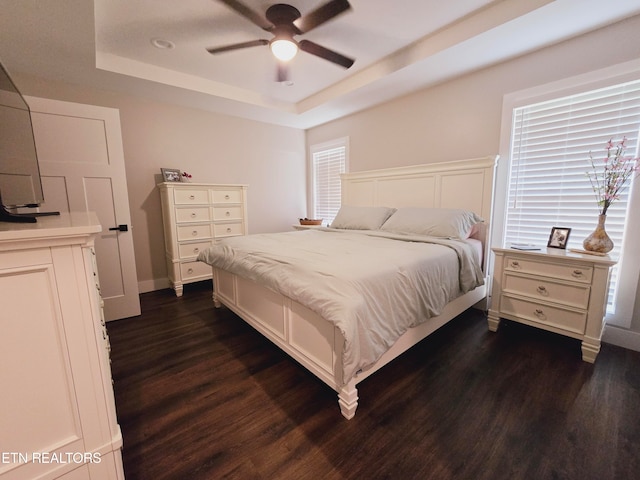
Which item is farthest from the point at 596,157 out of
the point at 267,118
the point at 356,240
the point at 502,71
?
the point at 267,118

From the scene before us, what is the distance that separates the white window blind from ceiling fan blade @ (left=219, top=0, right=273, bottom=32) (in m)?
2.32

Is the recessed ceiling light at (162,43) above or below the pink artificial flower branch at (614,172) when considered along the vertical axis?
above

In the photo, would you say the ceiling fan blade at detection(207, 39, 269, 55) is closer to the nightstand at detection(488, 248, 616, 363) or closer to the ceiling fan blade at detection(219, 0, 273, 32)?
the ceiling fan blade at detection(219, 0, 273, 32)

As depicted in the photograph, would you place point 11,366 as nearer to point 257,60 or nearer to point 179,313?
point 179,313

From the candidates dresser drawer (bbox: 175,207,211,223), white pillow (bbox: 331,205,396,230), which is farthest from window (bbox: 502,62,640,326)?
dresser drawer (bbox: 175,207,211,223)

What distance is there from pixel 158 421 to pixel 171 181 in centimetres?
280

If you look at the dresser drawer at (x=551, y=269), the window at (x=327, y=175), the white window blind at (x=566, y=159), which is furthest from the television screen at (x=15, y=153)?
the white window blind at (x=566, y=159)

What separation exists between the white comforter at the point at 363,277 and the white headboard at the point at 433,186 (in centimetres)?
71

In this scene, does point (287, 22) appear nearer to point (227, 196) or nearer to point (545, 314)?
point (227, 196)

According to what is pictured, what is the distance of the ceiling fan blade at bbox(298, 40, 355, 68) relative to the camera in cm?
206

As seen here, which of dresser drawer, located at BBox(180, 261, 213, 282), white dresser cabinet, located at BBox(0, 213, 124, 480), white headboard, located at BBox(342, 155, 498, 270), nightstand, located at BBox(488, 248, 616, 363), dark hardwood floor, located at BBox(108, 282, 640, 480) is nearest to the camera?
white dresser cabinet, located at BBox(0, 213, 124, 480)

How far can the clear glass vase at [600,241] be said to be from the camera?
1979 millimetres

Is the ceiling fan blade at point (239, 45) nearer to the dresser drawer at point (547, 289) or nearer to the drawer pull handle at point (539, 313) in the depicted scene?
the dresser drawer at point (547, 289)

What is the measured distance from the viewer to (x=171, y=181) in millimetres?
3443
